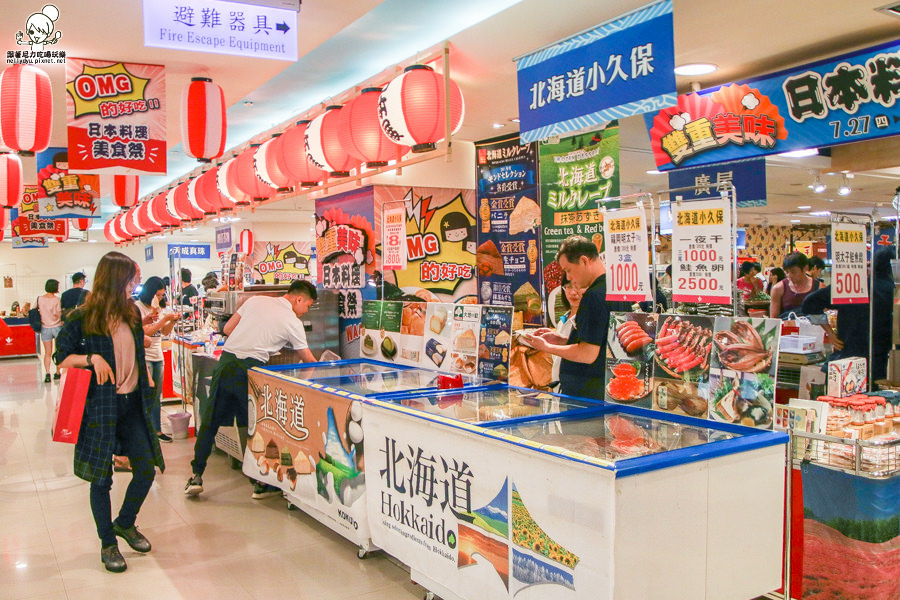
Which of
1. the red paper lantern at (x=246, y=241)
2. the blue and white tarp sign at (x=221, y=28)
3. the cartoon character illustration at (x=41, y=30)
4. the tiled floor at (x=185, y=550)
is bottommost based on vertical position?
the tiled floor at (x=185, y=550)

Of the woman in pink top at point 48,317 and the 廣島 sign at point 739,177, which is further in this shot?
the woman in pink top at point 48,317

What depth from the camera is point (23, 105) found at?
5.20 meters

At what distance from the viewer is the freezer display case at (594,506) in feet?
7.83

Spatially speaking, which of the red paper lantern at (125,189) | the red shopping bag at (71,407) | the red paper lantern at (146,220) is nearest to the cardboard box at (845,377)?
the red shopping bag at (71,407)

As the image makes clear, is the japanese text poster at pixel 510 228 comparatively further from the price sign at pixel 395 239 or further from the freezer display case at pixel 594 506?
the freezer display case at pixel 594 506

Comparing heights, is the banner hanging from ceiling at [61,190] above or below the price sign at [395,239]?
above

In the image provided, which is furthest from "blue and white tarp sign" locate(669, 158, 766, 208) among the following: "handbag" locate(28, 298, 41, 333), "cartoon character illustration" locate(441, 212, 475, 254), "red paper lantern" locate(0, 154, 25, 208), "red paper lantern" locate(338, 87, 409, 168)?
"handbag" locate(28, 298, 41, 333)

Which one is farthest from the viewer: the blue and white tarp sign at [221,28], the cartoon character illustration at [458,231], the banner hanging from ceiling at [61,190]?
the banner hanging from ceiling at [61,190]

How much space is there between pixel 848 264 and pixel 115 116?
5.73 meters

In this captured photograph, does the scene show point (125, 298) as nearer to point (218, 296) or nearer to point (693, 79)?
point (218, 296)

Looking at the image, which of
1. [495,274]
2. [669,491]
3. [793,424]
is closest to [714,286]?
[793,424]

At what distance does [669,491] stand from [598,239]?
11.4ft

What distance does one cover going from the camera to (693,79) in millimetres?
5836

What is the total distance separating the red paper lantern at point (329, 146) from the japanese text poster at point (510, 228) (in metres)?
2.02
